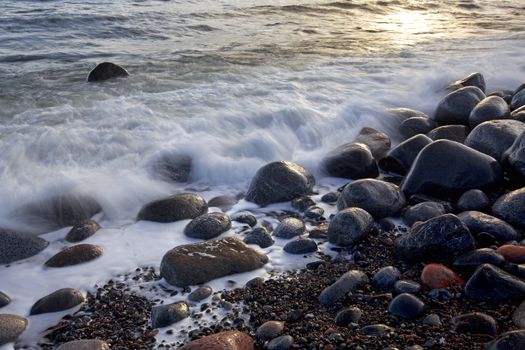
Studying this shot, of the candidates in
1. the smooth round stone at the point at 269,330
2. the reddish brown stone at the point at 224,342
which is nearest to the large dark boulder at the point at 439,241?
the smooth round stone at the point at 269,330

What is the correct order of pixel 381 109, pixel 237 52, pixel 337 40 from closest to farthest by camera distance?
pixel 381 109 < pixel 237 52 < pixel 337 40

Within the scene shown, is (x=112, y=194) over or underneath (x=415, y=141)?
underneath

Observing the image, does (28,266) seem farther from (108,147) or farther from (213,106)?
(213,106)

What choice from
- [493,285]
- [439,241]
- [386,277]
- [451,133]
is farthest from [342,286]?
[451,133]

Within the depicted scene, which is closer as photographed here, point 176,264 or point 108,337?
point 108,337

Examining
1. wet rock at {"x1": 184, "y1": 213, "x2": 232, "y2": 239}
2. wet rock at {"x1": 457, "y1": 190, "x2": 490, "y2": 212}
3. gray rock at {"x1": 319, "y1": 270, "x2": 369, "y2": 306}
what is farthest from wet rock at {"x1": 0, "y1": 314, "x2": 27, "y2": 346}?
wet rock at {"x1": 457, "y1": 190, "x2": 490, "y2": 212}

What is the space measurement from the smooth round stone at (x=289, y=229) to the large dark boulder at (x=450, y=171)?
0.85m

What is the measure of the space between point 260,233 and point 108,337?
117 centimetres

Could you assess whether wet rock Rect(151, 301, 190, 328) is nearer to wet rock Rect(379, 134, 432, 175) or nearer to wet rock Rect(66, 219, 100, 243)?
wet rock Rect(66, 219, 100, 243)

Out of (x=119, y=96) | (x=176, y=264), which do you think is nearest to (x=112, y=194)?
(x=176, y=264)

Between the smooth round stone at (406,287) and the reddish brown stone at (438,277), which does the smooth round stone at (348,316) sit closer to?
the smooth round stone at (406,287)

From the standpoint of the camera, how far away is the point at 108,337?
2598 mm

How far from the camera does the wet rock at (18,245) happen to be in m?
3.36

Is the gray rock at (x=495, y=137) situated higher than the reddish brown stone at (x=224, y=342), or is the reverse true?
the gray rock at (x=495, y=137)
